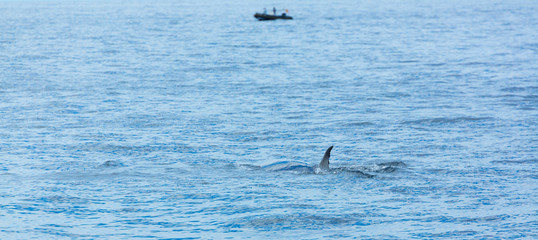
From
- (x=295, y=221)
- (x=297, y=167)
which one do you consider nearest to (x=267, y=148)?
(x=297, y=167)

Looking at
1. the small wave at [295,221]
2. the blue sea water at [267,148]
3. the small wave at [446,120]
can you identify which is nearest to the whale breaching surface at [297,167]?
the blue sea water at [267,148]

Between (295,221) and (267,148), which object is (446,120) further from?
(295,221)

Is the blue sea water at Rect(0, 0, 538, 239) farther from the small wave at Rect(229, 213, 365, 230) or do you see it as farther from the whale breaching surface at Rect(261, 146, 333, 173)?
the whale breaching surface at Rect(261, 146, 333, 173)

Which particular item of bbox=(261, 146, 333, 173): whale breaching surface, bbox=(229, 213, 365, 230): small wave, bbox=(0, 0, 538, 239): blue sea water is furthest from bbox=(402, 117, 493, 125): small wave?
bbox=(229, 213, 365, 230): small wave

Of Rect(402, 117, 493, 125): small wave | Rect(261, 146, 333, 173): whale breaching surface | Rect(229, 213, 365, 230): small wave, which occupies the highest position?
Rect(229, 213, 365, 230): small wave

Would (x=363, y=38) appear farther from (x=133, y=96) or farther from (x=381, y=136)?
(x=381, y=136)

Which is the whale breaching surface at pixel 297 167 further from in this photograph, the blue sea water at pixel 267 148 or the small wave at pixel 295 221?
the small wave at pixel 295 221

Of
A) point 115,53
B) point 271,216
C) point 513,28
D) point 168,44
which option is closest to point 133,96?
point 271,216

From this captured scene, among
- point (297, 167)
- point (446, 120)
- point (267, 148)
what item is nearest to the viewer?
point (297, 167)

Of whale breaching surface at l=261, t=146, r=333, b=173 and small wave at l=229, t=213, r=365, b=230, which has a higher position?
small wave at l=229, t=213, r=365, b=230

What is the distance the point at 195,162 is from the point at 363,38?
58669 mm

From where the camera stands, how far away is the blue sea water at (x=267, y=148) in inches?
641

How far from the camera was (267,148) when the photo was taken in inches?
953

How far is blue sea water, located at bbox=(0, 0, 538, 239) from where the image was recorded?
1628cm
